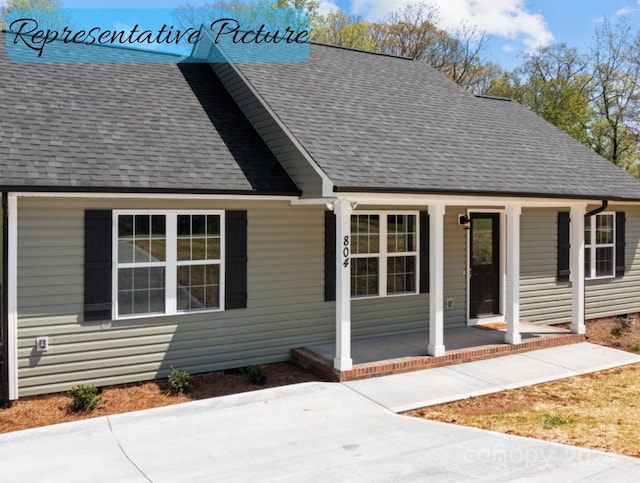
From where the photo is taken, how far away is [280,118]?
28.1 feet

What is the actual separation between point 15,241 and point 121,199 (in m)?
1.37

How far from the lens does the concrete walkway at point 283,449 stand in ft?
15.9

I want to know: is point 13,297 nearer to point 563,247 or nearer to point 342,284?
point 342,284

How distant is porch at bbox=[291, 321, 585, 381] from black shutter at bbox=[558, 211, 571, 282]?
1.79 meters

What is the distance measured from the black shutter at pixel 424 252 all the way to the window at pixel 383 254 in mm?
114

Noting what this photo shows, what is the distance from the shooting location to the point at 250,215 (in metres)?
8.44

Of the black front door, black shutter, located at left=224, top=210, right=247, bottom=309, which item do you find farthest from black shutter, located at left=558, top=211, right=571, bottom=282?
black shutter, located at left=224, top=210, right=247, bottom=309

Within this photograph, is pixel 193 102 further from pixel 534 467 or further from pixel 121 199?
pixel 534 467

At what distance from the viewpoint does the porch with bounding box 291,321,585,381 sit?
7.91 metres

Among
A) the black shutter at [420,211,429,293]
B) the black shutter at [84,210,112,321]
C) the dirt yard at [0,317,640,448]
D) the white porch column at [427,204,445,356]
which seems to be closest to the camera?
the dirt yard at [0,317,640,448]

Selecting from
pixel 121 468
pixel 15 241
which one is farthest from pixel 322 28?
pixel 121 468

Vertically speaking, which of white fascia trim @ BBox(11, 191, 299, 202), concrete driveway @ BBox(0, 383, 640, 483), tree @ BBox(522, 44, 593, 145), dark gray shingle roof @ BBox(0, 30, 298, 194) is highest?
tree @ BBox(522, 44, 593, 145)

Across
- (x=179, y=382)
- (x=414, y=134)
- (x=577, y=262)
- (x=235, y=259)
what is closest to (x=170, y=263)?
(x=235, y=259)

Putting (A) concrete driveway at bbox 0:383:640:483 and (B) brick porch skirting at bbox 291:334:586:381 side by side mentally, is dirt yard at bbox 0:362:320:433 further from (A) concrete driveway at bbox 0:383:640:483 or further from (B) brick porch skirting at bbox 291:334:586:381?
(A) concrete driveway at bbox 0:383:640:483
